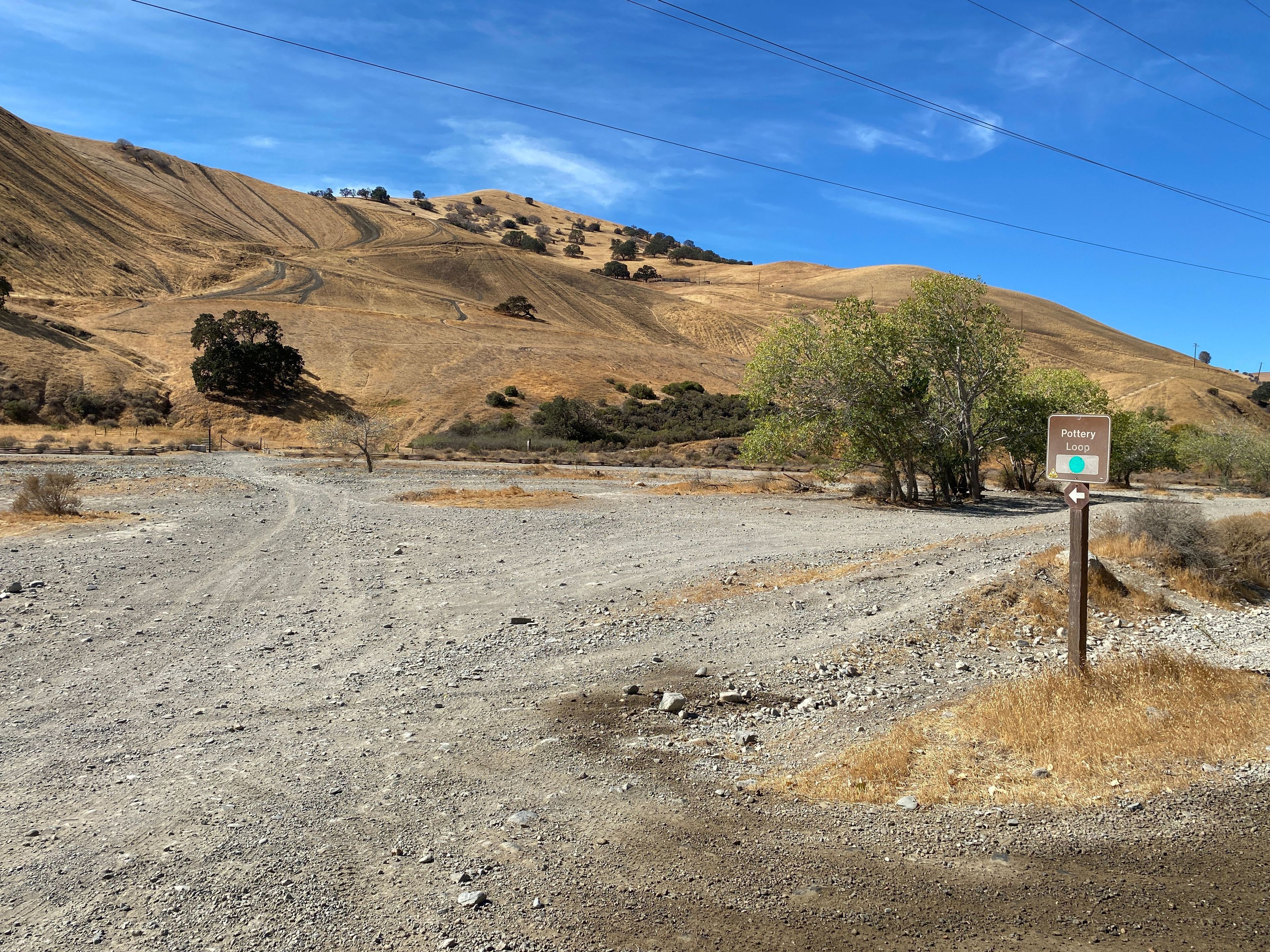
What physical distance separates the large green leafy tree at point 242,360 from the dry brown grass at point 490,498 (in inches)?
1530

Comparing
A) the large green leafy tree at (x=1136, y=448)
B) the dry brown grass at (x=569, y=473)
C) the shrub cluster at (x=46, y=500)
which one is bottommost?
the shrub cluster at (x=46, y=500)

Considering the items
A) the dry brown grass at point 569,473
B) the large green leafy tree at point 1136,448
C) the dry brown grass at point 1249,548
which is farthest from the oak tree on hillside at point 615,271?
the dry brown grass at point 1249,548

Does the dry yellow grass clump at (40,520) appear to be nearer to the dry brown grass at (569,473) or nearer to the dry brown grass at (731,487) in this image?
the dry brown grass at (731,487)

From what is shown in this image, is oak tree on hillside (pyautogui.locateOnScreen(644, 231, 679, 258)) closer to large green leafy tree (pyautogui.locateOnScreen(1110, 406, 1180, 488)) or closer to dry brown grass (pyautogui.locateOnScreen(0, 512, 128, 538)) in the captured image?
large green leafy tree (pyautogui.locateOnScreen(1110, 406, 1180, 488))

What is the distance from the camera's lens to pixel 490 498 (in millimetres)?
24000

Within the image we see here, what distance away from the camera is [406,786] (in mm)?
5242

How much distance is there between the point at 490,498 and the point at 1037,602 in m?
16.6

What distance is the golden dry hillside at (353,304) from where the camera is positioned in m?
61.8

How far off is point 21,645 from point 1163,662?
11395 millimetres

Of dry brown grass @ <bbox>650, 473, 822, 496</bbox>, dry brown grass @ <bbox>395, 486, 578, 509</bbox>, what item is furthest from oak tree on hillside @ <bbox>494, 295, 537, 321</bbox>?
dry brown grass @ <bbox>395, 486, 578, 509</bbox>

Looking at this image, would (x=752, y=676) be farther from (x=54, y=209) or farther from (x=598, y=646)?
(x=54, y=209)

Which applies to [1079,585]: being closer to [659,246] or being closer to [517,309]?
[517,309]

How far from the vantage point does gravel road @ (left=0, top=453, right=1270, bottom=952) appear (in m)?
3.80

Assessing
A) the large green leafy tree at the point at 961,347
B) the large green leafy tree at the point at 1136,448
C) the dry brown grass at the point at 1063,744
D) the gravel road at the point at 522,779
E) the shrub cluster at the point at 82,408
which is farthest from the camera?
the shrub cluster at the point at 82,408
